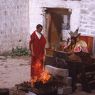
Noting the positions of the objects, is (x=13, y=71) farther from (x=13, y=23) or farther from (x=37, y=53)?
(x=13, y=23)

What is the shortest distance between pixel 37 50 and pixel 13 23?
655 centimetres

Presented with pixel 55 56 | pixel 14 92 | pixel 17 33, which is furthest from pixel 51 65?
pixel 17 33

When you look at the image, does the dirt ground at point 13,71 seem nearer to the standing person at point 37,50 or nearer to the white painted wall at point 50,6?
the standing person at point 37,50

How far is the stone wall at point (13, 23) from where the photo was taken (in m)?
17.5

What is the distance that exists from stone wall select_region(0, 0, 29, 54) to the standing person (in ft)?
20.6

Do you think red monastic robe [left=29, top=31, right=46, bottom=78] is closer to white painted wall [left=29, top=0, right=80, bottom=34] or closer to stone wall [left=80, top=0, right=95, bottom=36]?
stone wall [left=80, top=0, right=95, bottom=36]

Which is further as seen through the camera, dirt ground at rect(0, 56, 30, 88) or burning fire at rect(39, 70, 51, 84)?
dirt ground at rect(0, 56, 30, 88)

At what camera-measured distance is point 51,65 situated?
→ 12312 mm

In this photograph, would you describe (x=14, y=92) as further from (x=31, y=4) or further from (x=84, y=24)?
(x=31, y=4)

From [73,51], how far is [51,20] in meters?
4.56

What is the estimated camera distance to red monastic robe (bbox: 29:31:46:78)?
11344mm

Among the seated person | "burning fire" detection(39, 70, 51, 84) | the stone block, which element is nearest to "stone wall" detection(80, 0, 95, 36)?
the seated person

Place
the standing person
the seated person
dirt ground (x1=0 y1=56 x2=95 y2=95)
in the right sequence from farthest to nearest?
dirt ground (x1=0 y1=56 x2=95 y2=95), the seated person, the standing person

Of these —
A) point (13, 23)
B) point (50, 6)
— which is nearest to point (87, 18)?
point (50, 6)
